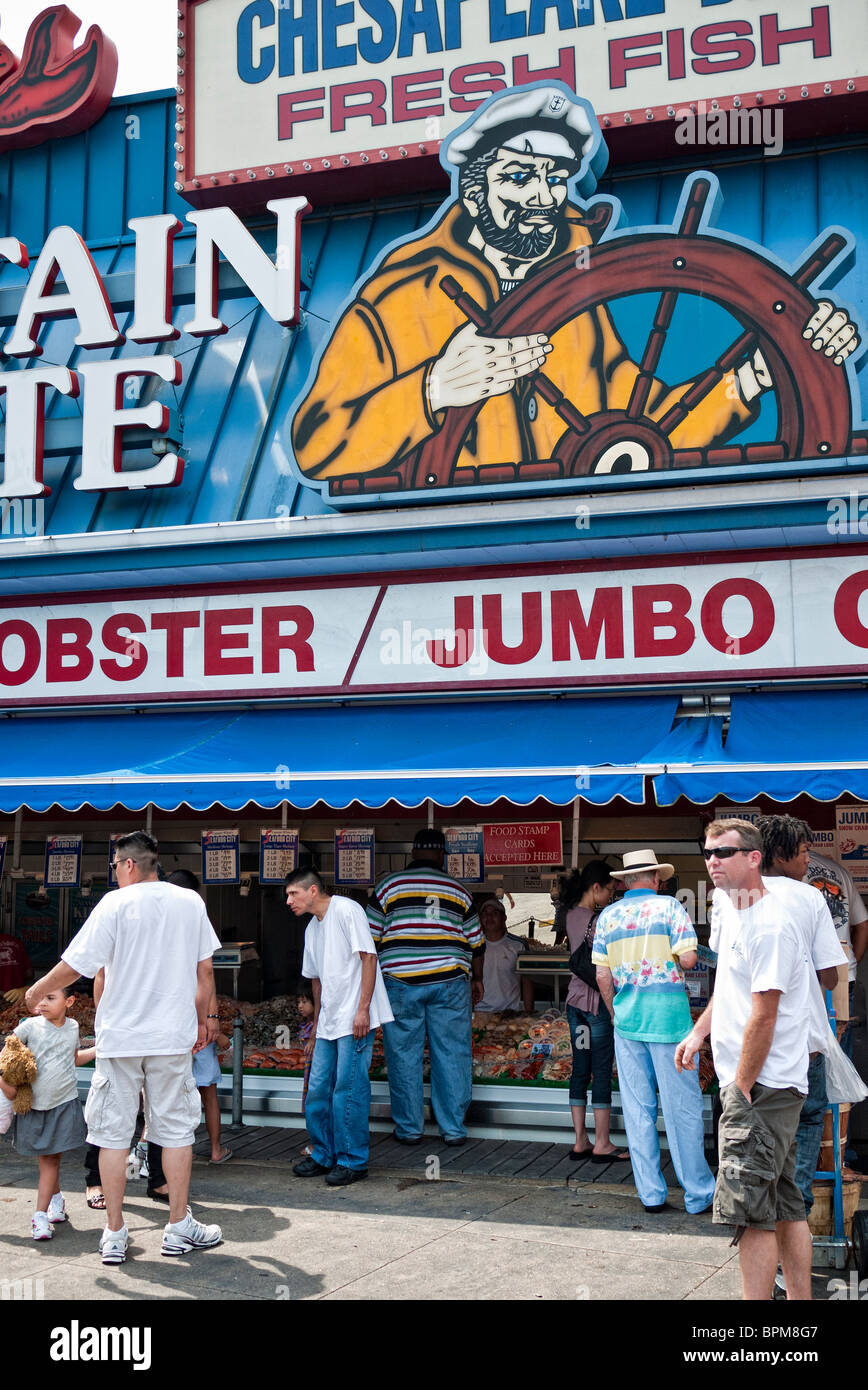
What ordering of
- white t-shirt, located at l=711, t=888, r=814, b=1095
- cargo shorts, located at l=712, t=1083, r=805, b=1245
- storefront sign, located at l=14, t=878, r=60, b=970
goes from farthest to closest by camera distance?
storefront sign, located at l=14, t=878, r=60, b=970 < white t-shirt, located at l=711, t=888, r=814, b=1095 < cargo shorts, located at l=712, t=1083, r=805, b=1245

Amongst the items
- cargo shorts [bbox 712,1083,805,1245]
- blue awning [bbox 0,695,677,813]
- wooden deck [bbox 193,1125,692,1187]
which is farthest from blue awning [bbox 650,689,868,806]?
cargo shorts [bbox 712,1083,805,1245]

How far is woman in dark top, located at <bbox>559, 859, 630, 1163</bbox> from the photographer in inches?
302

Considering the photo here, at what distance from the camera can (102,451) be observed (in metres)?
9.80

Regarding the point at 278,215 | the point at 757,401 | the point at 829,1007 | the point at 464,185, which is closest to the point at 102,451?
the point at 278,215

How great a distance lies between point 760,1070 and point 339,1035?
3386 mm

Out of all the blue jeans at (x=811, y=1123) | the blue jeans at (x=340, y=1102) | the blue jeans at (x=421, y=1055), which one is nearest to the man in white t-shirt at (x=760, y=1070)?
the blue jeans at (x=811, y=1123)

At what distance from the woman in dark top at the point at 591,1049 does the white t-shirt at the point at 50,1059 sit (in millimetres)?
3073

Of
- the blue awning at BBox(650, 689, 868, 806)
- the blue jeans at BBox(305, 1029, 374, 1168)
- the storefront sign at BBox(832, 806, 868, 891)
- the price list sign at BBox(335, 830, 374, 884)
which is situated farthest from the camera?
the price list sign at BBox(335, 830, 374, 884)

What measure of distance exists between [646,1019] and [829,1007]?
131 centimetres

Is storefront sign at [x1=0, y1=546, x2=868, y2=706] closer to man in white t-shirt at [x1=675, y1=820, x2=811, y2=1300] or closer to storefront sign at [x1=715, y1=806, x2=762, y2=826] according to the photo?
storefront sign at [x1=715, y1=806, x2=762, y2=826]

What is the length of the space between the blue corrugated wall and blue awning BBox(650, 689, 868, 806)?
1.82 metres

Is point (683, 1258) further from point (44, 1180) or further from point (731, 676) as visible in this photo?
point (731, 676)

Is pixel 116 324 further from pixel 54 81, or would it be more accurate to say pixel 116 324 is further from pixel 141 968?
pixel 141 968

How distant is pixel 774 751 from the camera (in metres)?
7.54
